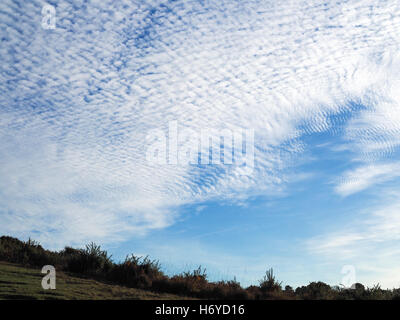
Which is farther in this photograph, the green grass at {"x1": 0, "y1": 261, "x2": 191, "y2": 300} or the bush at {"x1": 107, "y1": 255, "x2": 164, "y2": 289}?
the bush at {"x1": 107, "y1": 255, "x2": 164, "y2": 289}

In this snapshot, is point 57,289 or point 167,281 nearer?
point 57,289

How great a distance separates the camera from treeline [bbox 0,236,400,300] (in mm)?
14844

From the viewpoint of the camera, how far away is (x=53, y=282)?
1273 centimetres

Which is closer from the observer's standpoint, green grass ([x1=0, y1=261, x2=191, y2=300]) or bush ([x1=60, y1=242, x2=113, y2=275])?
green grass ([x1=0, y1=261, x2=191, y2=300])

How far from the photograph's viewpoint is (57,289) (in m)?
11.7

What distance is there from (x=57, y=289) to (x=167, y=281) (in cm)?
501

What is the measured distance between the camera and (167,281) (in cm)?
1566

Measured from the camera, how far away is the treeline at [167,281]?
48.7 feet

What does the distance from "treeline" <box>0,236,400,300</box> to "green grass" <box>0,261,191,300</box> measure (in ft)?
7.36

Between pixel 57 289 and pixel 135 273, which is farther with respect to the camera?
pixel 135 273

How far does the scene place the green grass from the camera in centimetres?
1062

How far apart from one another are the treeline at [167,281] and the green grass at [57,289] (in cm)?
224
